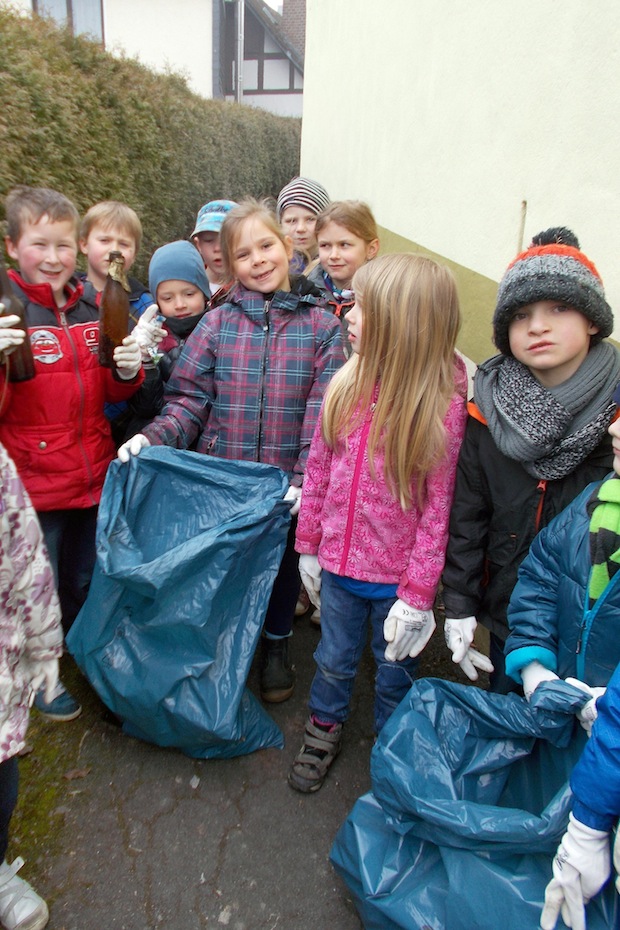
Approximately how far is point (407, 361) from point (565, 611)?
80cm

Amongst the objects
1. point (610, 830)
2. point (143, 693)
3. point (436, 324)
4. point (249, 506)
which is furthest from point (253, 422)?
point (610, 830)

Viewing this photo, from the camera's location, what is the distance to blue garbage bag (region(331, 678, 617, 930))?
139cm

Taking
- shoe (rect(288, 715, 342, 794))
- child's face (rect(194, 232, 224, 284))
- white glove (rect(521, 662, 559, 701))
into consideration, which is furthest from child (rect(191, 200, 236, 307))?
white glove (rect(521, 662, 559, 701))

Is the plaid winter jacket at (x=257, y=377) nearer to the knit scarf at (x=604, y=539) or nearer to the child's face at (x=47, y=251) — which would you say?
the child's face at (x=47, y=251)

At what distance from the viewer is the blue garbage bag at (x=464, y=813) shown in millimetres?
1386

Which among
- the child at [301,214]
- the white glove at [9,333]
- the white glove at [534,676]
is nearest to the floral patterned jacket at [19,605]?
the white glove at [9,333]

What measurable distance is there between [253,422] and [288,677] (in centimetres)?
104

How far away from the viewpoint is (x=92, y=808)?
85.4 inches

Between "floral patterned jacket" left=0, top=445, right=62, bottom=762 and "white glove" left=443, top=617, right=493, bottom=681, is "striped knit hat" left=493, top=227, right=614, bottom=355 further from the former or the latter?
"floral patterned jacket" left=0, top=445, right=62, bottom=762

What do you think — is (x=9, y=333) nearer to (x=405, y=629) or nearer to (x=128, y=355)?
(x=128, y=355)

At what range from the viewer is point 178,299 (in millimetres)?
2977

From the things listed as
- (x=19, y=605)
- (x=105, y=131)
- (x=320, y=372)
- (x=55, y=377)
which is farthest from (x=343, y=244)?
(x=105, y=131)

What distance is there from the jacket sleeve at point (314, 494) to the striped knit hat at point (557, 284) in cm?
70

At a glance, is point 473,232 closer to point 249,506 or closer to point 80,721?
point 249,506
